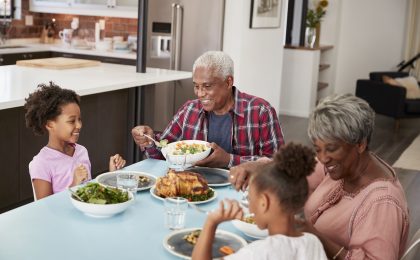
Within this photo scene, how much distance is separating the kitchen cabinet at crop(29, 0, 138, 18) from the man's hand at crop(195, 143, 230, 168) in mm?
4689

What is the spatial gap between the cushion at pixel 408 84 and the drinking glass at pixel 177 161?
6079mm

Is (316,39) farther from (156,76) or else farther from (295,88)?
(156,76)

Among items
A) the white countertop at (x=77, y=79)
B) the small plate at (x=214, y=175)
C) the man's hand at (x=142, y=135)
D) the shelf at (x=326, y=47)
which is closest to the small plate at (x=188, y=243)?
the small plate at (x=214, y=175)

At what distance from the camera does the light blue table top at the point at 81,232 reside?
165 centimetres

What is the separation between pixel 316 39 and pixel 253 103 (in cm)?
605

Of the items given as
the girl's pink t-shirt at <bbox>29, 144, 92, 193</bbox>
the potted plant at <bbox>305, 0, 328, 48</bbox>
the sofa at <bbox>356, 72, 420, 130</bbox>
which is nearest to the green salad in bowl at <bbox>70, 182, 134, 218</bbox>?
the girl's pink t-shirt at <bbox>29, 144, 92, 193</bbox>

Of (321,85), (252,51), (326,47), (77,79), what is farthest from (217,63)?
(321,85)

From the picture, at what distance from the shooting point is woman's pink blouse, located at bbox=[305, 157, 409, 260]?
168 centimetres

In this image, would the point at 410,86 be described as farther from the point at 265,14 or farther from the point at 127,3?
the point at 127,3

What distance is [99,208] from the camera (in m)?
1.88

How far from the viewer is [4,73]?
425 cm

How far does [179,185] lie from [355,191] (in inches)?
25.4

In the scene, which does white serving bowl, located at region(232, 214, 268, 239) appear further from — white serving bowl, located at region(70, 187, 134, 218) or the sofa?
the sofa

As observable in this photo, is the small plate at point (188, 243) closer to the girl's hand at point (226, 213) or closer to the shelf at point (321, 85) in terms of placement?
the girl's hand at point (226, 213)
